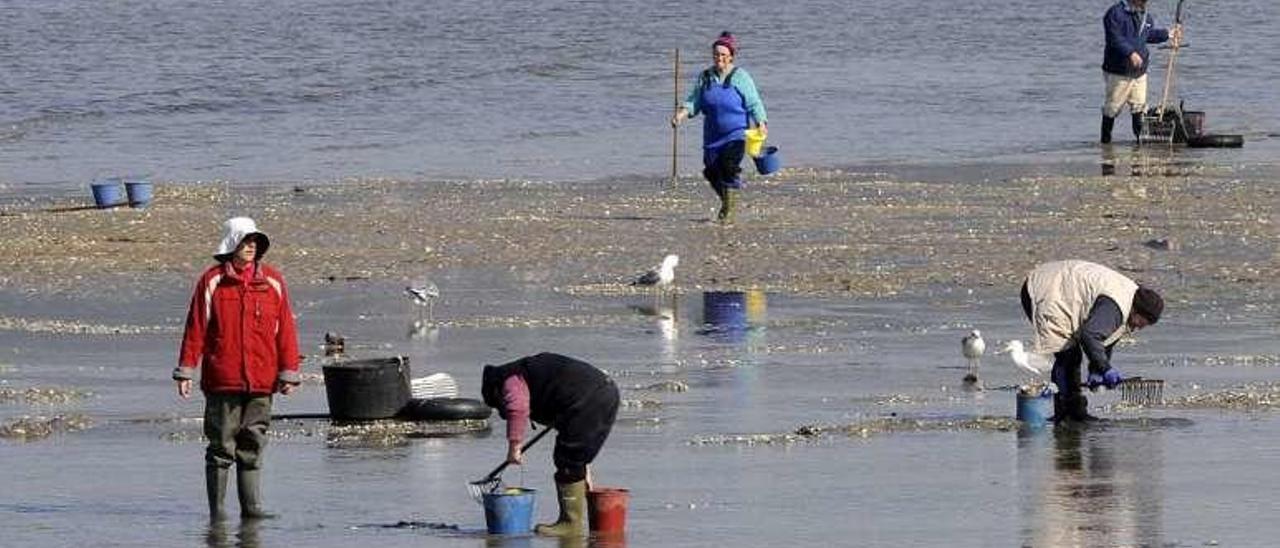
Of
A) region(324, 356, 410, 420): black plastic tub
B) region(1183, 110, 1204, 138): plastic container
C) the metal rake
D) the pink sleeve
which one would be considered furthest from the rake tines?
region(1183, 110, 1204, 138): plastic container

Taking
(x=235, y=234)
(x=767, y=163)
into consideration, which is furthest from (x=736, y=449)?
(x=767, y=163)

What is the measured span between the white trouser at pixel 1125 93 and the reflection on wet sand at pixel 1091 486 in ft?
58.4

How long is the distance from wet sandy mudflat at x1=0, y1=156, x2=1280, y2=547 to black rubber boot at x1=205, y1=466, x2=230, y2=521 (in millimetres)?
89

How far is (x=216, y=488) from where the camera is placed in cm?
1223

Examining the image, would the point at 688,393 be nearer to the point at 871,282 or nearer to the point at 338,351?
the point at 338,351

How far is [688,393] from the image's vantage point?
50.4 feet

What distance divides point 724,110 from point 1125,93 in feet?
30.9

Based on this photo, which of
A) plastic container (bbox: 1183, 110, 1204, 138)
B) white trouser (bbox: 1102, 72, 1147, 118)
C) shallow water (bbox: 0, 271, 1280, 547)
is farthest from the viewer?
white trouser (bbox: 1102, 72, 1147, 118)

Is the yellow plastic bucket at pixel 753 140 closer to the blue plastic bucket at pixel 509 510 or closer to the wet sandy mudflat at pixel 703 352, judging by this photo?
the wet sandy mudflat at pixel 703 352

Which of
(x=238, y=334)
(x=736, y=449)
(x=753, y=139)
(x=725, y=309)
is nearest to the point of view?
(x=238, y=334)

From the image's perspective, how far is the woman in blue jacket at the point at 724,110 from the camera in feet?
76.4

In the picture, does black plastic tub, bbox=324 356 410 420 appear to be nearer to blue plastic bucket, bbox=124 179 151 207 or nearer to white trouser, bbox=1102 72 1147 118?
blue plastic bucket, bbox=124 179 151 207

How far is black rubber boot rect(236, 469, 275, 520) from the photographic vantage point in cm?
1217

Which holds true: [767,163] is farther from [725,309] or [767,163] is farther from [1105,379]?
[1105,379]
